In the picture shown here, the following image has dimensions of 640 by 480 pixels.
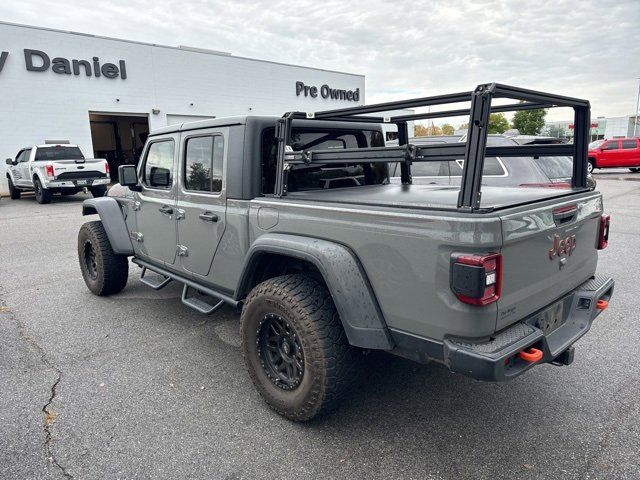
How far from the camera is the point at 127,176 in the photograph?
14.3 feet

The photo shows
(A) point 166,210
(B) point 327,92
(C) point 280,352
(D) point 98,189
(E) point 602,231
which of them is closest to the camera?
(C) point 280,352

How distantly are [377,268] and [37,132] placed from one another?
792 inches

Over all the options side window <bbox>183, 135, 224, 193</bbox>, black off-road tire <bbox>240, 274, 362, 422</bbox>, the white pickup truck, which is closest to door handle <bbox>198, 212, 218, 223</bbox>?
side window <bbox>183, 135, 224, 193</bbox>

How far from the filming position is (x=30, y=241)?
8594mm

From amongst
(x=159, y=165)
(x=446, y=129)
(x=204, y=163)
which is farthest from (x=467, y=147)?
(x=446, y=129)

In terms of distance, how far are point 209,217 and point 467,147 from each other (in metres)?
2.06

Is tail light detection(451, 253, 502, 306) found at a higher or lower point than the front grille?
higher

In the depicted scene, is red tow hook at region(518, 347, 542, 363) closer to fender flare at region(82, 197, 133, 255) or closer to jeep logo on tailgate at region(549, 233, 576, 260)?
jeep logo on tailgate at region(549, 233, 576, 260)

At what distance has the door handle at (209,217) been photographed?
3414mm

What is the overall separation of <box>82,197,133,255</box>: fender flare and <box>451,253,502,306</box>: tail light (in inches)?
151

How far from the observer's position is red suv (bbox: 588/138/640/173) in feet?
73.1

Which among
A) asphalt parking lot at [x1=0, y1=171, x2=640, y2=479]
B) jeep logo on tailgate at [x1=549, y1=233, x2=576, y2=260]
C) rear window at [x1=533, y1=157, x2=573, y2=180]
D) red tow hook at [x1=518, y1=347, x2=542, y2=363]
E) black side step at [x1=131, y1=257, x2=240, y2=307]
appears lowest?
asphalt parking lot at [x1=0, y1=171, x2=640, y2=479]

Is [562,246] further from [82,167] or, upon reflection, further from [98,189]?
[98,189]

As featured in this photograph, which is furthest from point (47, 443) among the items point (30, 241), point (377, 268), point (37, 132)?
point (37, 132)
